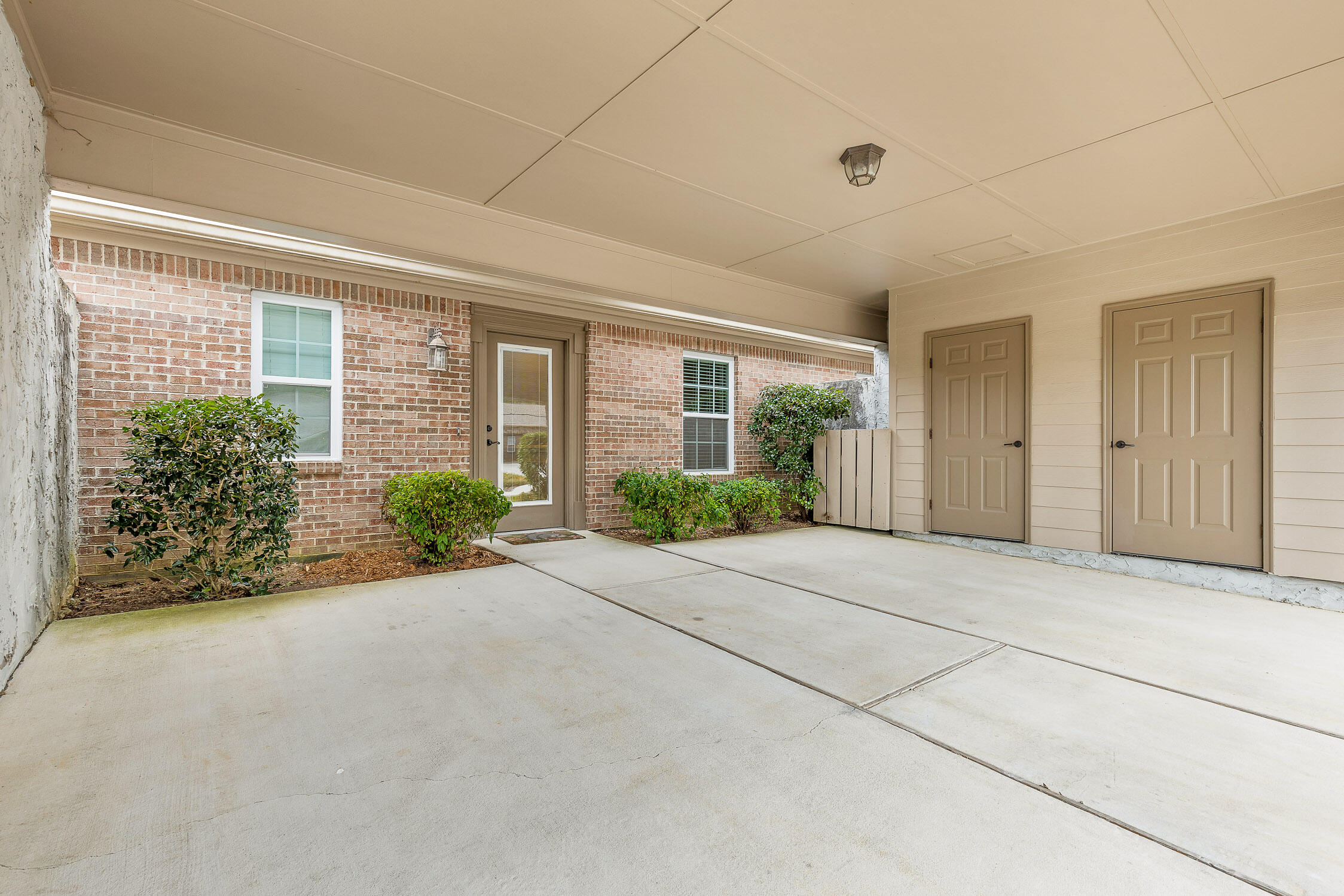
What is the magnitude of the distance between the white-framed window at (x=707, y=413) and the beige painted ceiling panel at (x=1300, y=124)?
5143 millimetres

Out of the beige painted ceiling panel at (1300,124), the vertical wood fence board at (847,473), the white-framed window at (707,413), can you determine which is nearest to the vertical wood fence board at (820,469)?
the vertical wood fence board at (847,473)

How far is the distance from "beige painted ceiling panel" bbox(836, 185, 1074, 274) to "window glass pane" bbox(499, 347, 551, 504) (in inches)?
131

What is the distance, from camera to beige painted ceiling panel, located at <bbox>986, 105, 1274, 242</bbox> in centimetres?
337

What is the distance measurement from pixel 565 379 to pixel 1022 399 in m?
4.55

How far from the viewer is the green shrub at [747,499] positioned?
21.1ft

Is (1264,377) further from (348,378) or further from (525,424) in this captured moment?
(348,378)

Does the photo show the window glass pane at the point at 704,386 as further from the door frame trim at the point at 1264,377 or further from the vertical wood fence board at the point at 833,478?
the door frame trim at the point at 1264,377

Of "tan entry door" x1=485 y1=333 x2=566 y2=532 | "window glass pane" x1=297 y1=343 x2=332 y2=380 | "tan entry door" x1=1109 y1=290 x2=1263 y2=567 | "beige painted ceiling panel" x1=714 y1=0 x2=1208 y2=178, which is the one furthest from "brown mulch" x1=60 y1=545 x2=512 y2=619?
"tan entry door" x1=1109 y1=290 x2=1263 y2=567

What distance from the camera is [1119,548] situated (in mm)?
4961

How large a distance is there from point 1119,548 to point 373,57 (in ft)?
20.3

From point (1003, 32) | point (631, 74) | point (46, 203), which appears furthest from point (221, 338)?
point (1003, 32)

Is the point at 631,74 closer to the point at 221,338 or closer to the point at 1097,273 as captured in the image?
the point at 221,338

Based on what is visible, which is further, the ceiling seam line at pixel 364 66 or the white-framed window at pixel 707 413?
the white-framed window at pixel 707 413

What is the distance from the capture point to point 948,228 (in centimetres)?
478
